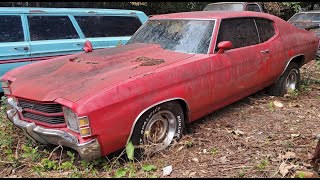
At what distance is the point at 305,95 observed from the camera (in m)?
6.32

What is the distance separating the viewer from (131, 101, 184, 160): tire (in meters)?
3.64

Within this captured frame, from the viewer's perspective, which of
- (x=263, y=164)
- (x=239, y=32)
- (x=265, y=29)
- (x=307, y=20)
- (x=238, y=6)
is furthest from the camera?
(x=238, y=6)

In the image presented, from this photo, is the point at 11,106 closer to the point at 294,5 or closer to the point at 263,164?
the point at 263,164

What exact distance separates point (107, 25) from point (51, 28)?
4.31 ft

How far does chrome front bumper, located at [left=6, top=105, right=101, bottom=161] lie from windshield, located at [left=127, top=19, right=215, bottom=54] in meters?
1.91

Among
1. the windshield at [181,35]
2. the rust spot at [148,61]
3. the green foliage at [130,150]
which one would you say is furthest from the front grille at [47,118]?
the windshield at [181,35]

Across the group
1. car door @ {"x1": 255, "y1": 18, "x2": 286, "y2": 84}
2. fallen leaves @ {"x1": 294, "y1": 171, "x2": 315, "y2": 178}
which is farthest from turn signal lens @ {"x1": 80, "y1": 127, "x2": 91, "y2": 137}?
car door @ {"x1": 255, "y1": 18, "x2": 286, "y2": 84}

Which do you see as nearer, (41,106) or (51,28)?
(41,106)

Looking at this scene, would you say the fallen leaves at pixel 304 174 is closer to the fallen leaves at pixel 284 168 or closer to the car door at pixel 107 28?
the fallen leaves at pixel 284 168

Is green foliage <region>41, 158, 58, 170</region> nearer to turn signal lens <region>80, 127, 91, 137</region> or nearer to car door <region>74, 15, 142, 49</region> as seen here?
turn signal lens <region>80, 127, 91, 137</region>

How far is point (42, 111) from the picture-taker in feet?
11.6

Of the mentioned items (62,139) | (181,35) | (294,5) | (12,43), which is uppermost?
(294,5)

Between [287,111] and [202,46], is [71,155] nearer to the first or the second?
[202,46]

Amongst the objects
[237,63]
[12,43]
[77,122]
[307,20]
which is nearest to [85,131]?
[77,122]
